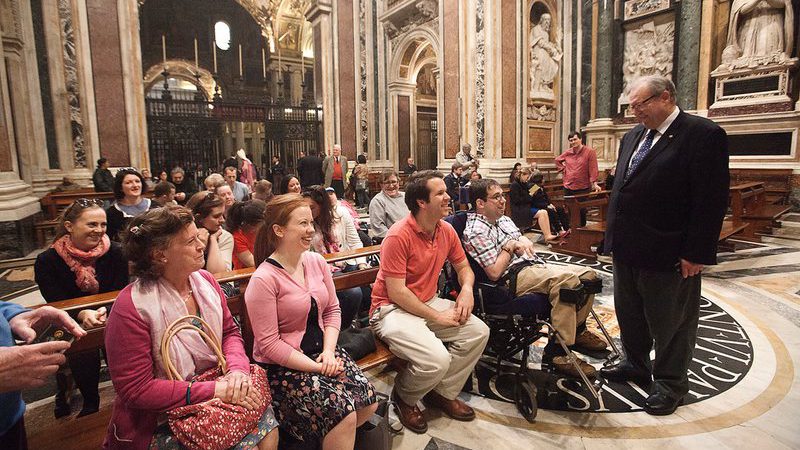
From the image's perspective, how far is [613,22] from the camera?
33.7 ft

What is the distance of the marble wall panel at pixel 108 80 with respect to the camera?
9258mm

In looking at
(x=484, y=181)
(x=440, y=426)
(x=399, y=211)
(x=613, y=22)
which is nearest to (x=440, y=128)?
(x=613, y=22)

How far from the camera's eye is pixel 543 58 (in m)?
10.3

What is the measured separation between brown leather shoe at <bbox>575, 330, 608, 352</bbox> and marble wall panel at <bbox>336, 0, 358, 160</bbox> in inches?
438

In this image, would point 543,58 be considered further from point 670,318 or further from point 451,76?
point 670,318

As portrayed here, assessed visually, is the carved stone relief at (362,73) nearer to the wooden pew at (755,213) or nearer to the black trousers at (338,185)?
the black trousers at (338,185)

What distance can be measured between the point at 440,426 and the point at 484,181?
1540 millimetres

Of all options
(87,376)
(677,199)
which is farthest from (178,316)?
(677,199)

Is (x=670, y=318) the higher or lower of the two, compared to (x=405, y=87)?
lower

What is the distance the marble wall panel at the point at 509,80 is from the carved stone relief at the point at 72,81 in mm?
Result: 8622

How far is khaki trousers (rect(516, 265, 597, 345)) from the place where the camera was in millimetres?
2613

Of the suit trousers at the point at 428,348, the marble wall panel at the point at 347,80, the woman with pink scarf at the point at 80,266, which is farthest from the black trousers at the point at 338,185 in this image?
the suit trousers at the point at 428,348

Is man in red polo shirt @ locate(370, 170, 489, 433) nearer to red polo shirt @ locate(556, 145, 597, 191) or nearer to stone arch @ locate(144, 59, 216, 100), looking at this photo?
red polo shirt @ locate(556, 145, 597, 191)

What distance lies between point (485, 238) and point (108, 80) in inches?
388
